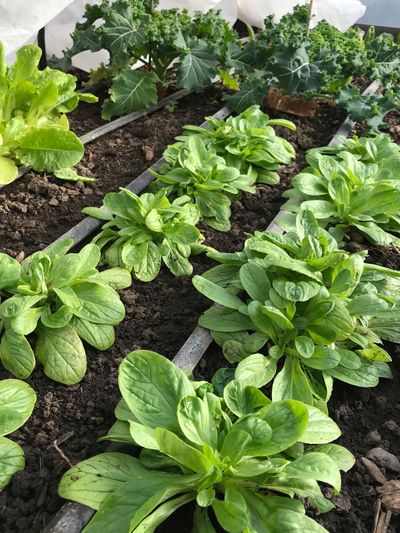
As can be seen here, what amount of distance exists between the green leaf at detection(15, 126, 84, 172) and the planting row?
135 millimetres

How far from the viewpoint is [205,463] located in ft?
3.88

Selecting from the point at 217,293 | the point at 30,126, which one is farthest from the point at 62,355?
the point at 30,126

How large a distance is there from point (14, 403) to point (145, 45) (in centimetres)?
223

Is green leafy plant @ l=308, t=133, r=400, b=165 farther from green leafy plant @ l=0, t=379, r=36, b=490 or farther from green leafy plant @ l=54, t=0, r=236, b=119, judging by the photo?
green leafy plant @ l=0, t=379, r=36, b=490

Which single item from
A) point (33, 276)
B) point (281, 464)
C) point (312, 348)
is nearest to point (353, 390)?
point (312, 348)

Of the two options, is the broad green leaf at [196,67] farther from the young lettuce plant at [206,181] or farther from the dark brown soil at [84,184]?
the young lettuce plant at [206,181]

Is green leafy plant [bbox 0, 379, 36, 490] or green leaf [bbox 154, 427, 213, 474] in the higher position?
green leaf [bbox 154, 427, 213, 474]

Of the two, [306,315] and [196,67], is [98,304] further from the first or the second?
[196,67]

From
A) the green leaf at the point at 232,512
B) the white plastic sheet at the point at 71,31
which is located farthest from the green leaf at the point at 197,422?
the white plastic sheet at the point at 71,31

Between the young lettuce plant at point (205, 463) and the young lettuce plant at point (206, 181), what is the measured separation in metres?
1.01

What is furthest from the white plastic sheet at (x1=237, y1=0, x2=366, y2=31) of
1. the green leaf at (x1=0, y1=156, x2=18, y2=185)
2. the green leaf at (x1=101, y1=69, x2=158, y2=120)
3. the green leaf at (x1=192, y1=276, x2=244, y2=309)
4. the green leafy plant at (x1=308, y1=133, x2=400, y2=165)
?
the green leaf at (x1=192, y1=276, x2=244, y2=309)

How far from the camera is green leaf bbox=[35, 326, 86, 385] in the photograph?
5.27 ft

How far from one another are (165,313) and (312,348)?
21.4 inches

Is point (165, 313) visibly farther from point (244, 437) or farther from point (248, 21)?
point (248, 21)
